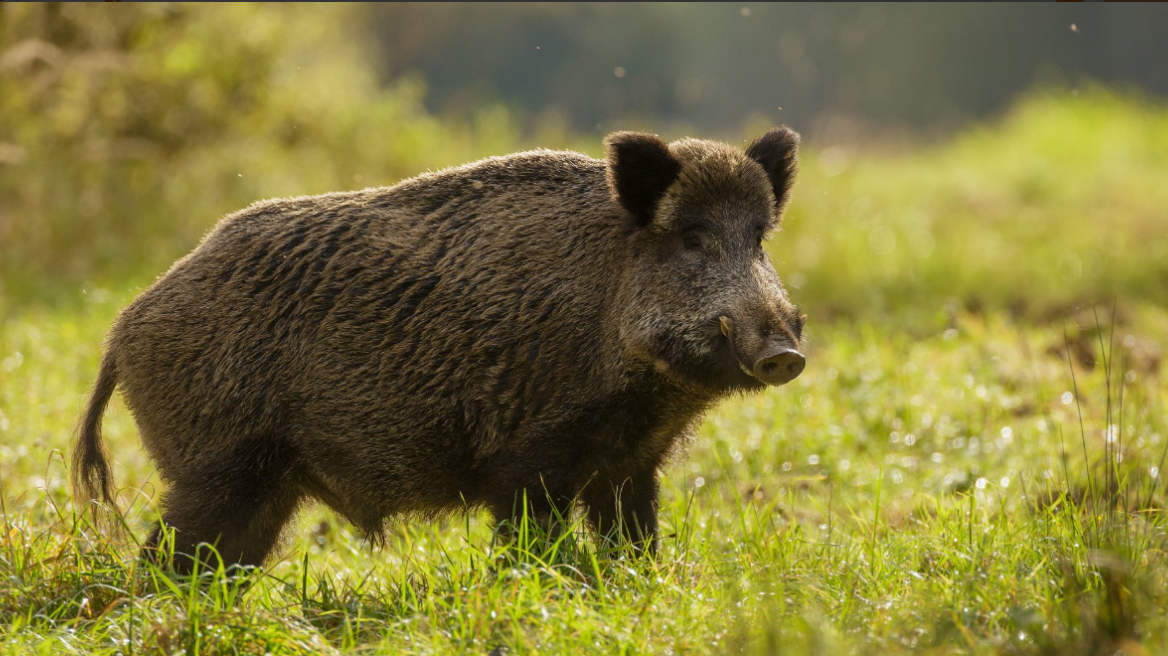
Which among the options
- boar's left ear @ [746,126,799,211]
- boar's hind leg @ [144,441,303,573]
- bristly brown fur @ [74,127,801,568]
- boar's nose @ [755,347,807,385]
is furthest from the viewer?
boar's left ear @ [746,126,799,211]

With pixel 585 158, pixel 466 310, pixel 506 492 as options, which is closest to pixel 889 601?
pixel 506 492

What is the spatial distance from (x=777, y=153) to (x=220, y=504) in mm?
2198

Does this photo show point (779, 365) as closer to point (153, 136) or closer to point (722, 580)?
point (722, 580)

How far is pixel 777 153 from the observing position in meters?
3.83

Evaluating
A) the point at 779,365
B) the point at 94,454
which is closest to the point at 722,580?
the point at 779,365

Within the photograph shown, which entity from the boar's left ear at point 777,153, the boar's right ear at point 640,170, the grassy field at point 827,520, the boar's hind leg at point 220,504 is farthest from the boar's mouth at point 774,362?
the boar's hind leg at point 220,504

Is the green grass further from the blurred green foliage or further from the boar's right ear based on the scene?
the blurred green foliage

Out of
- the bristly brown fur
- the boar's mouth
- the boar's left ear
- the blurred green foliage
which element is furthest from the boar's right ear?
the blurred green foliage

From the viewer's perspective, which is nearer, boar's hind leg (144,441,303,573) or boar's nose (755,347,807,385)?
boar's nose (755,347,807,385)

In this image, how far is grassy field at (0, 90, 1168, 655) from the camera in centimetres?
273

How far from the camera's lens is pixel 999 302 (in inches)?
341

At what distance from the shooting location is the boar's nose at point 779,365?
10.1ft

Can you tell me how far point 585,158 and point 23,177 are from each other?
7924mm

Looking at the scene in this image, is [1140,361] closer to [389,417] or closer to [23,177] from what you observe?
[389,417]
